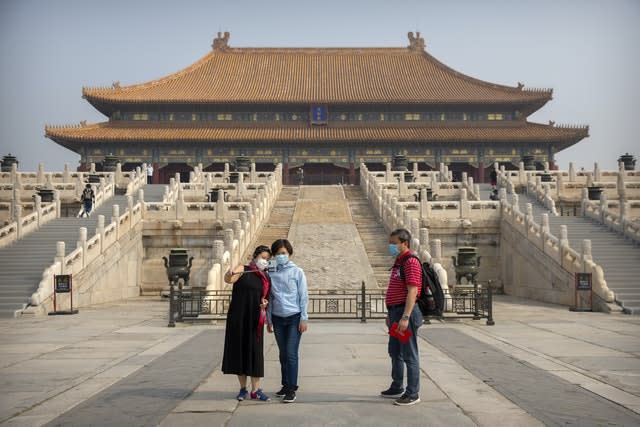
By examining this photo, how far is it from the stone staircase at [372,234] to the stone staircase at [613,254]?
559cm

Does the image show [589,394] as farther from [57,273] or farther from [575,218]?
[575,218]

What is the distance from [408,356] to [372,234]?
60.5 feet

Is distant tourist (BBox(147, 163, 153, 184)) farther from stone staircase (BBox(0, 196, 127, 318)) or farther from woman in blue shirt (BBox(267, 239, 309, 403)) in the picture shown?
woman in blue shirt (BBox(267, 239, 309, 403))

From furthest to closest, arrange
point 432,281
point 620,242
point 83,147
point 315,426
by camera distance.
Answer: point 83,147, point 620,242, point 432,281, point 315,426

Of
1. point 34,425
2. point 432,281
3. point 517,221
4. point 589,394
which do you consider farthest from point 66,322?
point 517,221

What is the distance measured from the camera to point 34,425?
5.96 m

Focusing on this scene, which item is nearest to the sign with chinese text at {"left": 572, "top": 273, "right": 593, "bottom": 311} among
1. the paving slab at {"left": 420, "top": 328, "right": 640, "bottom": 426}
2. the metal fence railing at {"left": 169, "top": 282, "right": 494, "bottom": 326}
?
the metal fence railing at {"left": 169, "top": 282, "right": 494, "bottom": 326}

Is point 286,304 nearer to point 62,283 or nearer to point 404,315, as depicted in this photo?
point 404,315

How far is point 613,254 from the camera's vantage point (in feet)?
68.2

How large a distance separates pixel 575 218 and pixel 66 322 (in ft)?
60.8

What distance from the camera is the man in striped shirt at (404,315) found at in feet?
21.7

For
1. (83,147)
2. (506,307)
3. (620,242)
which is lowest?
(506,307)

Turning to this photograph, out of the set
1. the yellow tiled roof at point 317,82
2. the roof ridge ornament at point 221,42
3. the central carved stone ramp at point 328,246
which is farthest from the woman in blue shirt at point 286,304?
the roof ridge ornament at point 221,42

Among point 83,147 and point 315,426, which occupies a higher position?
point 83,147
